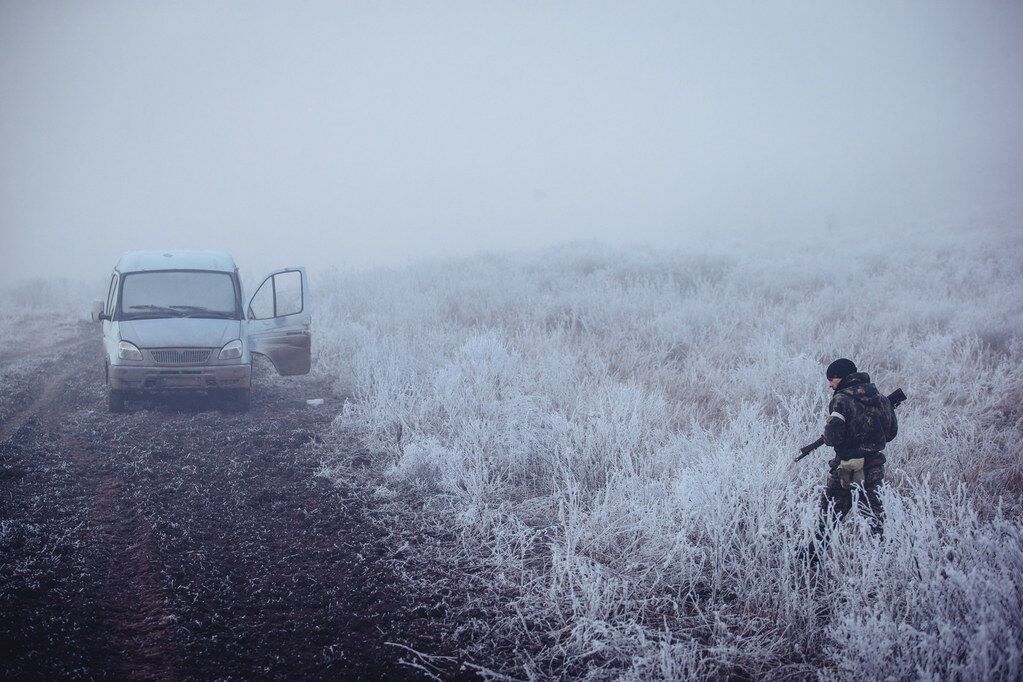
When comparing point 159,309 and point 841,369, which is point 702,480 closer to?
point 841,369

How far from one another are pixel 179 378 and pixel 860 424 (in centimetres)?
752

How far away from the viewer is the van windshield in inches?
306

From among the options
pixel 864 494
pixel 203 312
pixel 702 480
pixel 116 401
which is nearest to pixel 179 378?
pixel 116 401

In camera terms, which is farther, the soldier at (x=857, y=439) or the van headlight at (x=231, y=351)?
the van headlight at (x=231, y=351)

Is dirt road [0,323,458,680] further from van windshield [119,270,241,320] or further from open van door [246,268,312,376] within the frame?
van windshield [119,270,241,320]

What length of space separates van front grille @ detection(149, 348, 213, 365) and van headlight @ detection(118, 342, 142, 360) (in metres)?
0.16

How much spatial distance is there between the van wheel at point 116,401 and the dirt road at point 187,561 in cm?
44

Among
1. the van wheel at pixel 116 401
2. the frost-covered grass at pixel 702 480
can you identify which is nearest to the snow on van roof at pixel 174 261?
the van wheel at pixel 116 401

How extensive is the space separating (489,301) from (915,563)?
979 cm

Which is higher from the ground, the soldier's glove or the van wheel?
the soldier's glove

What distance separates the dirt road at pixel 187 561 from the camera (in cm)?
294

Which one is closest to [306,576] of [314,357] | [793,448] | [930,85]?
[793,448]

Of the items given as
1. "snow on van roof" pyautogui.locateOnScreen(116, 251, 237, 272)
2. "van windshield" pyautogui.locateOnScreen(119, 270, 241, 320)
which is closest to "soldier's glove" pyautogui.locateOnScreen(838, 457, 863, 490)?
"van windshield" pyautogui.locateOnScreen(119, 270, 241, 320)

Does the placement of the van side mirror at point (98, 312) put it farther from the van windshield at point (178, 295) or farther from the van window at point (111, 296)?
the van windshield at point (178, 295)
